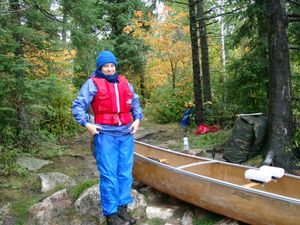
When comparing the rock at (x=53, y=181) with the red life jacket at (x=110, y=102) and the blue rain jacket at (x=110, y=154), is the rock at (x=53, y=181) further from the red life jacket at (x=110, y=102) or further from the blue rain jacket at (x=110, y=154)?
the red life jacket at (x=110, y=102)

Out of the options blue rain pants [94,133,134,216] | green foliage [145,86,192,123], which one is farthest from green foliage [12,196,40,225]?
green foliage [145,86,192,123]

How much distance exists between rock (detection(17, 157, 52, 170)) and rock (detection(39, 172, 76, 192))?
0.72m

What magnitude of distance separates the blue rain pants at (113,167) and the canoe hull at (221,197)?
91 cm

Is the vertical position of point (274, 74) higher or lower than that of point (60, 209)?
higher

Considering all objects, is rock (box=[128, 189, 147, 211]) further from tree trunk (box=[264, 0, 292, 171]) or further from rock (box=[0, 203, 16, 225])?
tree trunk (box=[264, 0, 292, 171])

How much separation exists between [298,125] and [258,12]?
300 centimetres

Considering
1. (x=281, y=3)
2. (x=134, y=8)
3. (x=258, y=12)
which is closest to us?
(x=281, y=3)

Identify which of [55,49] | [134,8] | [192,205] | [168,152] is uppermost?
[134,8]

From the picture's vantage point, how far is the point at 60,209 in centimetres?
554

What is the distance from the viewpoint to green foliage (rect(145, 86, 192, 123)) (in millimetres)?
15727

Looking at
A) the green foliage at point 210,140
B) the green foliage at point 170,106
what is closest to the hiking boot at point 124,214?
the green foliage at point 210,140

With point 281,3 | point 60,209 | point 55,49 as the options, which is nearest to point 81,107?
point 60,209

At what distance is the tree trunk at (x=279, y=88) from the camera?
6.66m

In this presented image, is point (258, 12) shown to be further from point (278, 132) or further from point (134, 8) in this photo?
point (134, 8)
